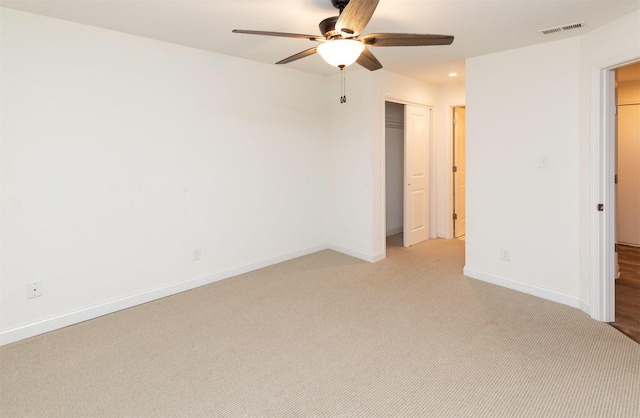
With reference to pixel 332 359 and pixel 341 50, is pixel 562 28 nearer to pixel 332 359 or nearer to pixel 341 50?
pixel 341 50

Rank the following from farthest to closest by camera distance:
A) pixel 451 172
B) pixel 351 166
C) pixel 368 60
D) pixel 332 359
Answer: pixel 451 172 → pixel 351 166 → pixel 368 60 → pixel 332 359

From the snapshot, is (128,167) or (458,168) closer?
(128,167)

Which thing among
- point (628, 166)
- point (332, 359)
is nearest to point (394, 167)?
point (628, 166)

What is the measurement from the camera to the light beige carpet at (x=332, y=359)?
1946mm

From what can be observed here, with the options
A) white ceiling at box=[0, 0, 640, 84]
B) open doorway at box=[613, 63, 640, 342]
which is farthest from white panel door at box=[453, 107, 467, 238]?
white ceiling at box=[0, 0, 640, 84]

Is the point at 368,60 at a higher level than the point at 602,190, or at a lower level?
higher

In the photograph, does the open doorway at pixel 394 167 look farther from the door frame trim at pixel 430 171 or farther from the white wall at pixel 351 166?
the white wall at pixel 351 166

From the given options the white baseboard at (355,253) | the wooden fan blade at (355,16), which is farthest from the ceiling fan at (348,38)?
the white baseboard at (355,253)

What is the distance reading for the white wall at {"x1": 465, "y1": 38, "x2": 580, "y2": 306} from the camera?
10.2 feet

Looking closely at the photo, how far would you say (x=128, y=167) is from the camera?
3168 millimetres

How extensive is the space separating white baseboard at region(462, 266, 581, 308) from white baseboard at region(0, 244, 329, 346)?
7.32 feet

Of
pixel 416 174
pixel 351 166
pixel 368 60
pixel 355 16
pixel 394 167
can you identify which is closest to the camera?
pixel 355 16

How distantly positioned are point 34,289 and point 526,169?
4.28 metres

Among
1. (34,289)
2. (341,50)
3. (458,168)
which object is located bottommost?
(34,289)
